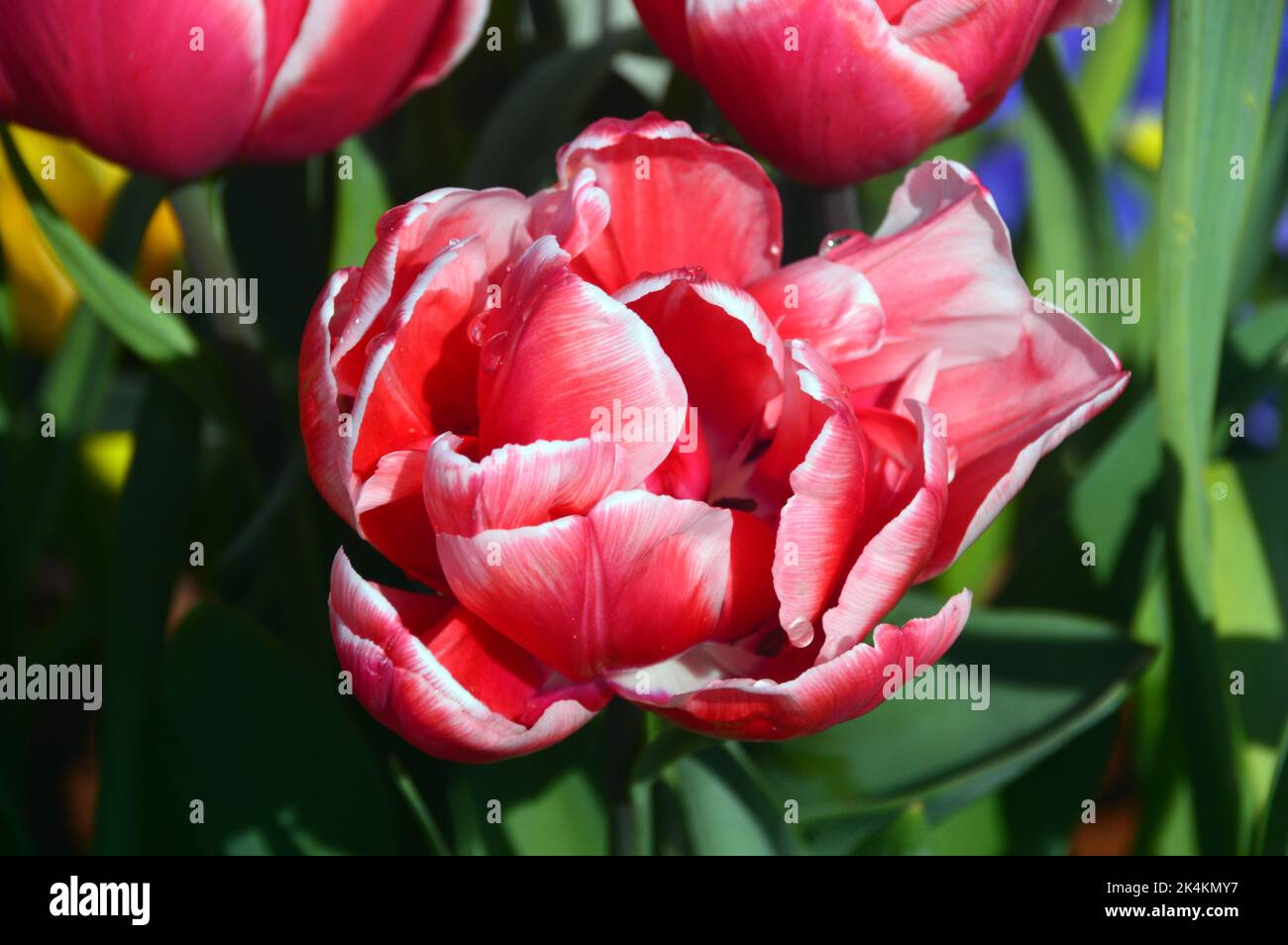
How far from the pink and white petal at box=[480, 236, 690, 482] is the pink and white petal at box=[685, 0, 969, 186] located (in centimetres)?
9

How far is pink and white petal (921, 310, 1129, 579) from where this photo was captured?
0.30 metres

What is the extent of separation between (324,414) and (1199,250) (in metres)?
0.27

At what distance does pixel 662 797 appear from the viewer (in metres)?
0.46

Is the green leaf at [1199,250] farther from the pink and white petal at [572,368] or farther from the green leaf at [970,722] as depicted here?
the pink and white petal at [572,368]

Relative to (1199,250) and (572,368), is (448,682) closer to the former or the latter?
(572,368)

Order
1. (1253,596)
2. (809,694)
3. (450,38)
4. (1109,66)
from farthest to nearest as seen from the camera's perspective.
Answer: (1109,66), (1253,596), (450,38), (809,694)

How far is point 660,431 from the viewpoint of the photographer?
293mm

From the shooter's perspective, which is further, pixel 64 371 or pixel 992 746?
pixel 64 371

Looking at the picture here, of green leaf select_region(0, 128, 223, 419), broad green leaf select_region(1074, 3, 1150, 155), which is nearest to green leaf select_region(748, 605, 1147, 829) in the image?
green leaf select_region(0, 128, 223, 419)

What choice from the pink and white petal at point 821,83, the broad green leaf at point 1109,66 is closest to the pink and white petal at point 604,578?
the pink and white petal at point 821,83

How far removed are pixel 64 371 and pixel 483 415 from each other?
322mm

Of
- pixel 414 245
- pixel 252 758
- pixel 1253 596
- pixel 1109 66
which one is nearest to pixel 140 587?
pixel 252 758
